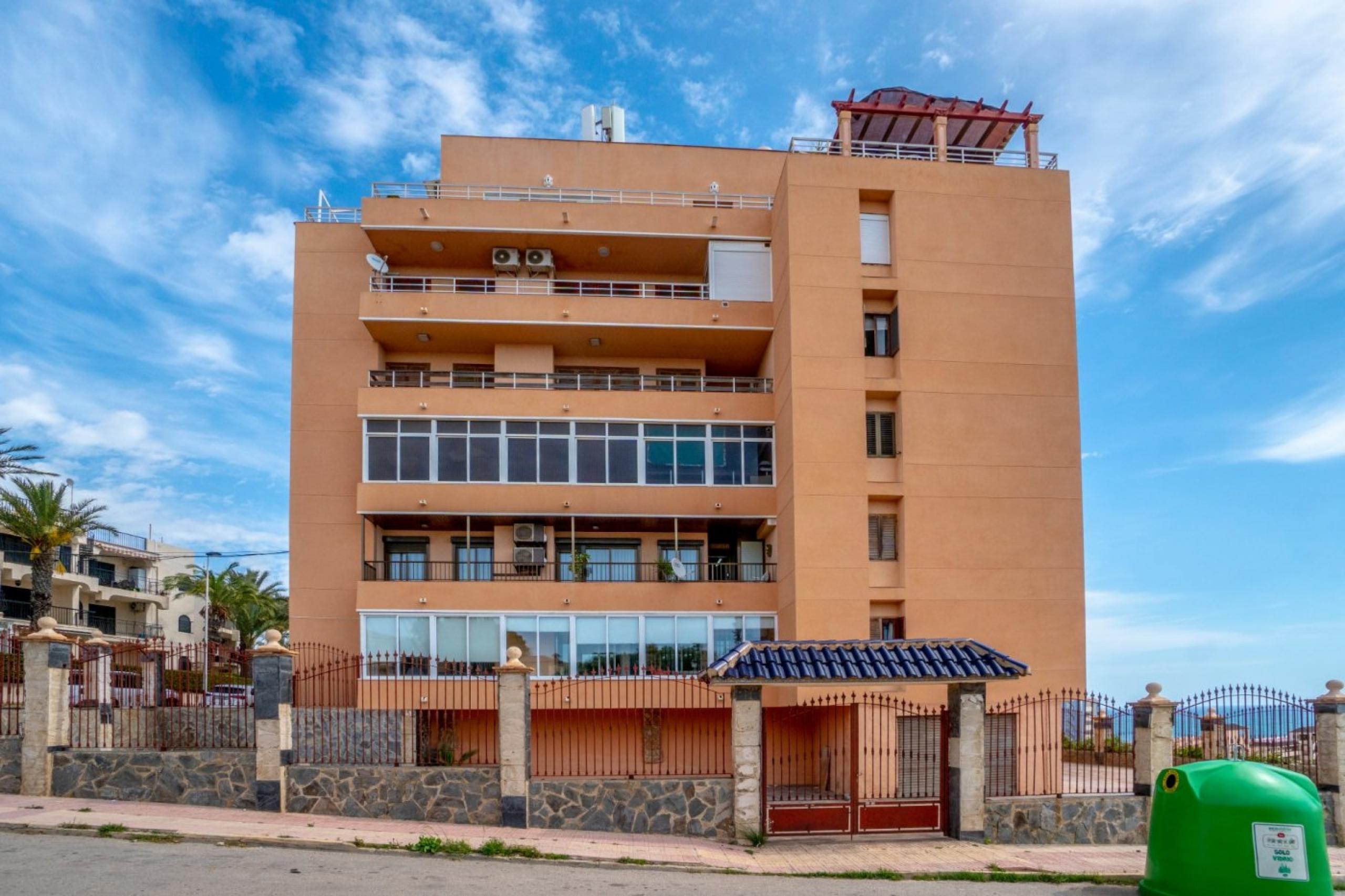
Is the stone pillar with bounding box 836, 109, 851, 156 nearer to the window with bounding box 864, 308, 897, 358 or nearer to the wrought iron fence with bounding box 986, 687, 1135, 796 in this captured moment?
the window with bounding box 864, 308, 897, 358

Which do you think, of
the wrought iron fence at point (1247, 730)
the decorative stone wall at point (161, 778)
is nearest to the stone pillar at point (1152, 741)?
the wrought iron fence at point (1247, 730)

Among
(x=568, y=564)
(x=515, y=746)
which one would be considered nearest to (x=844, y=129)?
(x=568, y=564)

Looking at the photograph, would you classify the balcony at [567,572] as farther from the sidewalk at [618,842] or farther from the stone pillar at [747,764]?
the sidewalk at [618,842]

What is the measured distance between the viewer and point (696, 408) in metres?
28.5

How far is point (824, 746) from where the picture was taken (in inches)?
1013

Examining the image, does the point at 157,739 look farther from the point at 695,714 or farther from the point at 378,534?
the point at 695,714

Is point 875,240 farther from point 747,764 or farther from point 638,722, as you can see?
point 747,764

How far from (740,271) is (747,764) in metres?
16.2

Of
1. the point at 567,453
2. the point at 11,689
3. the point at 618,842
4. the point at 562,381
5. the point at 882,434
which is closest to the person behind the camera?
the point at 618,842

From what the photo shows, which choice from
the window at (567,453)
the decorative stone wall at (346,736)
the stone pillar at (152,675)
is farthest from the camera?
the window at (567,453)

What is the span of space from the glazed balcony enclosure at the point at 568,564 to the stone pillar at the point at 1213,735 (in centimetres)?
1067

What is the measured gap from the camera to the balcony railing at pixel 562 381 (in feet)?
93.8

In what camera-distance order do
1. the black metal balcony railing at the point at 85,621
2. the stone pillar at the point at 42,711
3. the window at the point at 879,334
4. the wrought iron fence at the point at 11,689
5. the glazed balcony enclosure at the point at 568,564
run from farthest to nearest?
1. the black metal balcony railing at the point at 85,621
2. the glazed balcony enclosure at the point at 568,564
3. the window at the point at 879,334
4. the wrought iron fence at the point at 11,689
5. the stone pillar at the point at 42,711

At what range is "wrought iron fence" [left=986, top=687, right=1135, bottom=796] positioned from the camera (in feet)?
65.4
